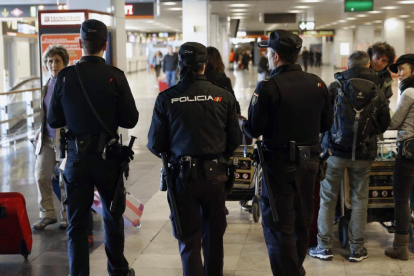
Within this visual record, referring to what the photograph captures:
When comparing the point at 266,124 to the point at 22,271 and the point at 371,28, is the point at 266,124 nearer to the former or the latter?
the point at 22,271

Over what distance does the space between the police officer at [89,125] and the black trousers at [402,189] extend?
7.43 feet

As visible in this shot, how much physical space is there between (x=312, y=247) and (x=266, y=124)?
1.78m

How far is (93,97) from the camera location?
4.17 meters

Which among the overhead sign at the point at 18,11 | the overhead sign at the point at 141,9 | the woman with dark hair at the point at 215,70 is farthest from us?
the overhead sign at the point at 18,11

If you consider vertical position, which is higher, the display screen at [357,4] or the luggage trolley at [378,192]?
the display screen at [357,4]

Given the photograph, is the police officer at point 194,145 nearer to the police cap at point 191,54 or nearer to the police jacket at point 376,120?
the police cap at point 191,54

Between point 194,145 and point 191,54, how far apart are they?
1.90 ft

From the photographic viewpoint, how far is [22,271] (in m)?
4.98

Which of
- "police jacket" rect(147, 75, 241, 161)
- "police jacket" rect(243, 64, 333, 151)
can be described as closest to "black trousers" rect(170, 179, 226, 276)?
"police jacket" rect(147, 75, 241, 161)

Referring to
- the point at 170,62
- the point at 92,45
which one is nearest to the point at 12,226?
the point at 92,45

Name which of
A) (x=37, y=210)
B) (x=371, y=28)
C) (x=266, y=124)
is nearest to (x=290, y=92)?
(x=266, y=124)

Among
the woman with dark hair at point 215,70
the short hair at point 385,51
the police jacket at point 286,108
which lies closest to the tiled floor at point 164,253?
the police jacket at point 286,108

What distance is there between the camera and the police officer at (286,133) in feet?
12.9

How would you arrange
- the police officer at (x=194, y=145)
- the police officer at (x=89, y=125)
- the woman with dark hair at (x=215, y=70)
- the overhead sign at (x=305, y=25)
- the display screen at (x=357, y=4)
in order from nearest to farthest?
the police officer at (x=194, y=145) → the police officer at (x=89, y=125) → the woman with dark hair at (x=215, y=70) → the display screen at (x=357, y=4) → the overhead sign at (x=305, y=25)
